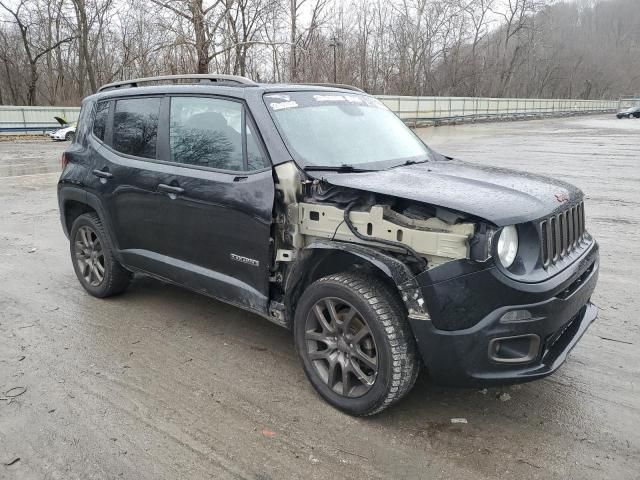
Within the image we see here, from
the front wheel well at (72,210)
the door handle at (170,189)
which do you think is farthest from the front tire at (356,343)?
the front wheel well at (72,210)

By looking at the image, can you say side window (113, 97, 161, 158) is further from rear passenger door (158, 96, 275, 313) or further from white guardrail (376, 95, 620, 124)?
white guardrail (376, 95, 620, 124)

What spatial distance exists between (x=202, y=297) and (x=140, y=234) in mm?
981

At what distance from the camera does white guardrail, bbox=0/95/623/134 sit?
3122 centimetres

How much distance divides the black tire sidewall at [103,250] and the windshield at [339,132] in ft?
7.07

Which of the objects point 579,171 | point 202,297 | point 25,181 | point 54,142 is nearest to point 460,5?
point 54,142

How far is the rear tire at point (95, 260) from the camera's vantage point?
15.9ft

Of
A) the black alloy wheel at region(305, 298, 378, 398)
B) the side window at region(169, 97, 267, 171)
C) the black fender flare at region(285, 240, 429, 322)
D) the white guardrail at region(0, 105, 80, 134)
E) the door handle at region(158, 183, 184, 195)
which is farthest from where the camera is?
the white guardrail at region(0, 105, 80, 134)

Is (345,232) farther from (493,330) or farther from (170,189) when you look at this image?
(170,189)

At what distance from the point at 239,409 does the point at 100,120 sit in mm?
3083

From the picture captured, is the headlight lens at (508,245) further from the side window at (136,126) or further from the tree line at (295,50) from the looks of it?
the tree line at (295,50)

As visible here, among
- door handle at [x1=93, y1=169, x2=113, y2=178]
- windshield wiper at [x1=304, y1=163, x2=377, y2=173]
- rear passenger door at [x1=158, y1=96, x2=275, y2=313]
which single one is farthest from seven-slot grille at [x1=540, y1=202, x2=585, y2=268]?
door handle at [x1=93, y1=169, x2=113, y2=178]

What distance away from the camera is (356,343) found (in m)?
3.08

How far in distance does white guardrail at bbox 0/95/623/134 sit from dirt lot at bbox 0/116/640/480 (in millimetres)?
19927

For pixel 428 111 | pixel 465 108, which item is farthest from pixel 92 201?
pixel 465 108
